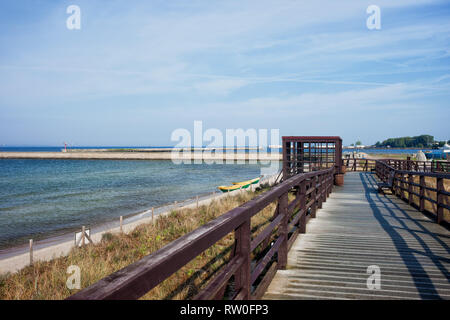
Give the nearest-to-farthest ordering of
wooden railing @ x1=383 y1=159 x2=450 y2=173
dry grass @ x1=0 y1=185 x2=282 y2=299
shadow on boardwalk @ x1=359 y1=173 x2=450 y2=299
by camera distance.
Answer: shadow on boardwalk @ x1=359 y1=173 x2=450 y2=299 → dry grass @ x1=0 y1=185 x2=282 y2=299 → wooden railing @ x1=383 y1=159 x2=450 y2=173

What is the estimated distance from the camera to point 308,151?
22.4m

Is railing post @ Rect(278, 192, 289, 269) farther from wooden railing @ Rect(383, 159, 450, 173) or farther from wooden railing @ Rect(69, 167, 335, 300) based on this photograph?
wooden railing @ Rect(383, 159, 450, 173)

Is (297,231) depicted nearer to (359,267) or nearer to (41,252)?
(359,267)

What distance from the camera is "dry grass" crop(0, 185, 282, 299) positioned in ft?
17.8

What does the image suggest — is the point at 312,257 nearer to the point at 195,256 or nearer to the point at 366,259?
the point at 366,259

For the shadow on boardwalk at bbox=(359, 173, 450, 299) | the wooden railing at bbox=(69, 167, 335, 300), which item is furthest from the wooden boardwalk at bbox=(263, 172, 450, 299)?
the wooden railing at bbox=(69, 167, 335, 300)

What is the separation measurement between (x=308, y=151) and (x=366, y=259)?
58.3 ft

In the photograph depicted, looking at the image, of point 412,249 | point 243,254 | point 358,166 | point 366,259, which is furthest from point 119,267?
point 358,166

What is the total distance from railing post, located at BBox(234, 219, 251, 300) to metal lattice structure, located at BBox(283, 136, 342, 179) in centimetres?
1919

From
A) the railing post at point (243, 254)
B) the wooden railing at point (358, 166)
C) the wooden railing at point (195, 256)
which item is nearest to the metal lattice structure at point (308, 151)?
the wooden railing at point (358, 166)

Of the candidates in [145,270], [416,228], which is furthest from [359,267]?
[145,270]

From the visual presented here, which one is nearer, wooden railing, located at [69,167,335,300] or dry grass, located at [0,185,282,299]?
wooden railing, located at [69,167,335,300]

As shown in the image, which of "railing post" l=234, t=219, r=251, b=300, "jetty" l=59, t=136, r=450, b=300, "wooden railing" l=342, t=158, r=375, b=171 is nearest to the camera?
"jetty" l=59, t=136, r=450, b=300

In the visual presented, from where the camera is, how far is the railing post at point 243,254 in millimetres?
2945
